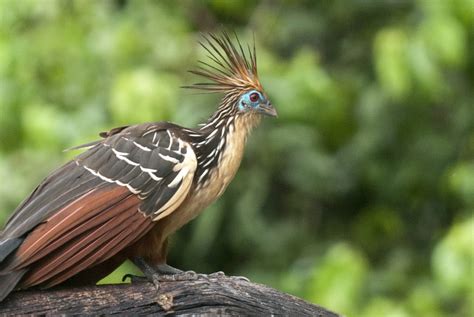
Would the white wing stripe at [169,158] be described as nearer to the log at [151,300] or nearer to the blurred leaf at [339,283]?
the log at [151,300]

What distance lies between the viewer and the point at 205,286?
4105 millimetres

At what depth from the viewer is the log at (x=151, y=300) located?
402 cm

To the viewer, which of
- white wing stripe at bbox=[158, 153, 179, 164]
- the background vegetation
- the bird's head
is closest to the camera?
white wing stripe at bbox=[158, 153, 179, 164]

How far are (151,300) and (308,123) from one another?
12.1 ft

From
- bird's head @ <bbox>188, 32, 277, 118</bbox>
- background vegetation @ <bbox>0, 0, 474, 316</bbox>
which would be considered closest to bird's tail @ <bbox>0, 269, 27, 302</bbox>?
bird's head @ <bbox>188, 32, 277, 118</bbox>

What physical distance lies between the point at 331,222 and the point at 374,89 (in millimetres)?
1049

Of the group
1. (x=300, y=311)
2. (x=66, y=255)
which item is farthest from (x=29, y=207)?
(x=300, y=311)

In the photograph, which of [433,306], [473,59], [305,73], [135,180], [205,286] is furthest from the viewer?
[473,59]

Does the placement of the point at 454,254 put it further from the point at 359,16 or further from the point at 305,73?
the point at 359,16

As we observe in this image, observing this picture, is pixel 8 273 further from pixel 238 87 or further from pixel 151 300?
pixel 238 87

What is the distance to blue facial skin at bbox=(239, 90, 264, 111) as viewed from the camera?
4.96m

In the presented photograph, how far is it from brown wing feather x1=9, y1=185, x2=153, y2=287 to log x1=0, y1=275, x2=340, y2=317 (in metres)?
0.07

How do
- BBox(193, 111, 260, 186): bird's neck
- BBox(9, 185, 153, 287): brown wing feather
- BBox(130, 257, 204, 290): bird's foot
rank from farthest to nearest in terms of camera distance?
BBox(193, 111, 260, 186): bird's neck
BBox(130, 257, 204, 290): bird's foot
BBox(9, 185, 153, 287): brown wing feather

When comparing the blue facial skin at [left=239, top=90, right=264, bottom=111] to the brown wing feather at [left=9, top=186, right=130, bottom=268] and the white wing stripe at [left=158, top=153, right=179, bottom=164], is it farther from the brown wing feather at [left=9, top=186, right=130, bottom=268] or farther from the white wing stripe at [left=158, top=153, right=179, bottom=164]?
the brown wing feather at [left=9, top=186, right=130, bottom=268]
